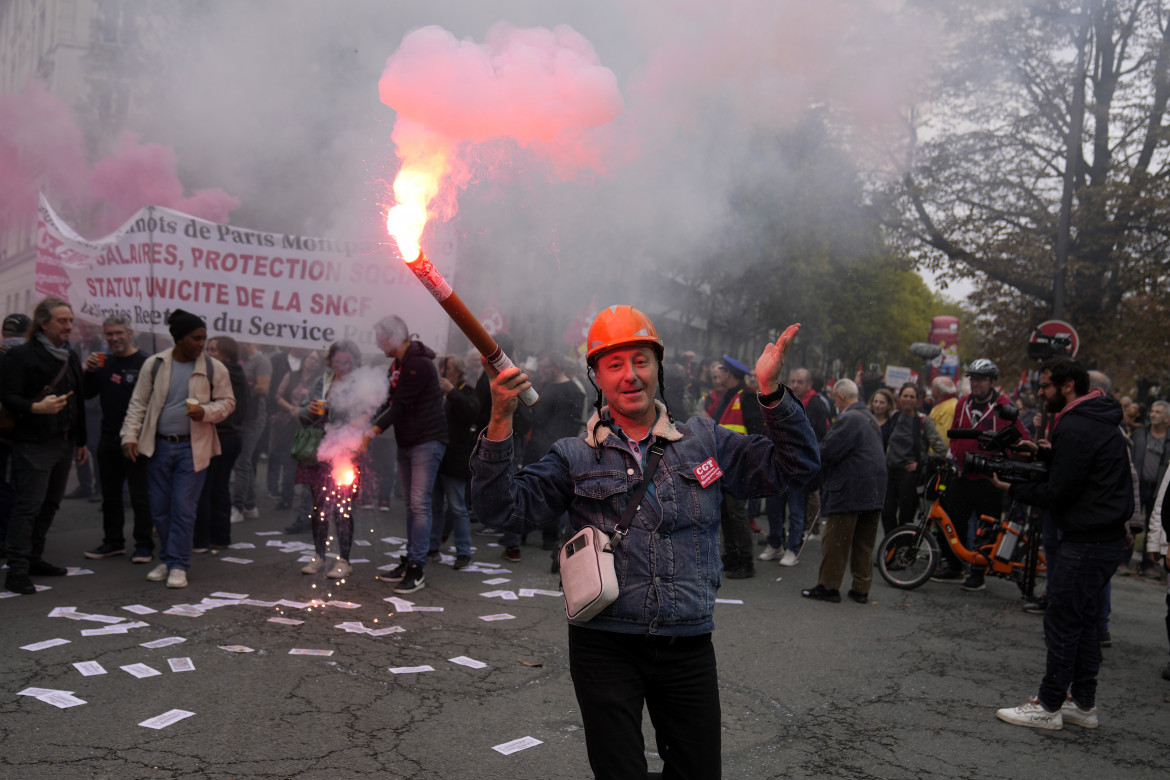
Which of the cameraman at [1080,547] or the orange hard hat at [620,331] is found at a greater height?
the orange hard hat at [620,331]

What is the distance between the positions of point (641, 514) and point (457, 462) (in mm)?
5422

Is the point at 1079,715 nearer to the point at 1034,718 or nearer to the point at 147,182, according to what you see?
the point at 1034,718

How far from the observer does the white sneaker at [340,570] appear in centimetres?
695

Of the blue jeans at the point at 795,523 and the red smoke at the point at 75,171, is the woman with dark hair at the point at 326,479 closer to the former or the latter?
the blue jeans at the point at 795,523

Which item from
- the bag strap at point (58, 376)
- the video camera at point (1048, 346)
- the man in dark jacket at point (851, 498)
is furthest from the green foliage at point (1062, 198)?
the bag strap at point (58, 376)

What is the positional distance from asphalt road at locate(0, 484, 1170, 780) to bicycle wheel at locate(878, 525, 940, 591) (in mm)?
814

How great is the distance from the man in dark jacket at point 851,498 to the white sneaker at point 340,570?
3920 mm

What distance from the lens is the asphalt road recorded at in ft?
12.3

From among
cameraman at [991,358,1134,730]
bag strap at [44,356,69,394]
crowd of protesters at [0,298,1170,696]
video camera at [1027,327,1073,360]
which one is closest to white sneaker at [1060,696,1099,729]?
cameraman at [991,358,1134,730]

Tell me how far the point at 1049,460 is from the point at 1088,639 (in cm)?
100

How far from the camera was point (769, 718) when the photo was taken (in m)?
4.51

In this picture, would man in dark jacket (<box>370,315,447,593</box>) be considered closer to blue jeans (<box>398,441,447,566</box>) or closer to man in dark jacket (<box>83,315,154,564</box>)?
blue jeans (<box>398,441,447,566</box>)

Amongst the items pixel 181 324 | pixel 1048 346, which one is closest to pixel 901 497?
pixel 1048 346

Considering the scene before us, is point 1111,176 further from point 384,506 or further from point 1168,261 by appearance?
point 384,506
